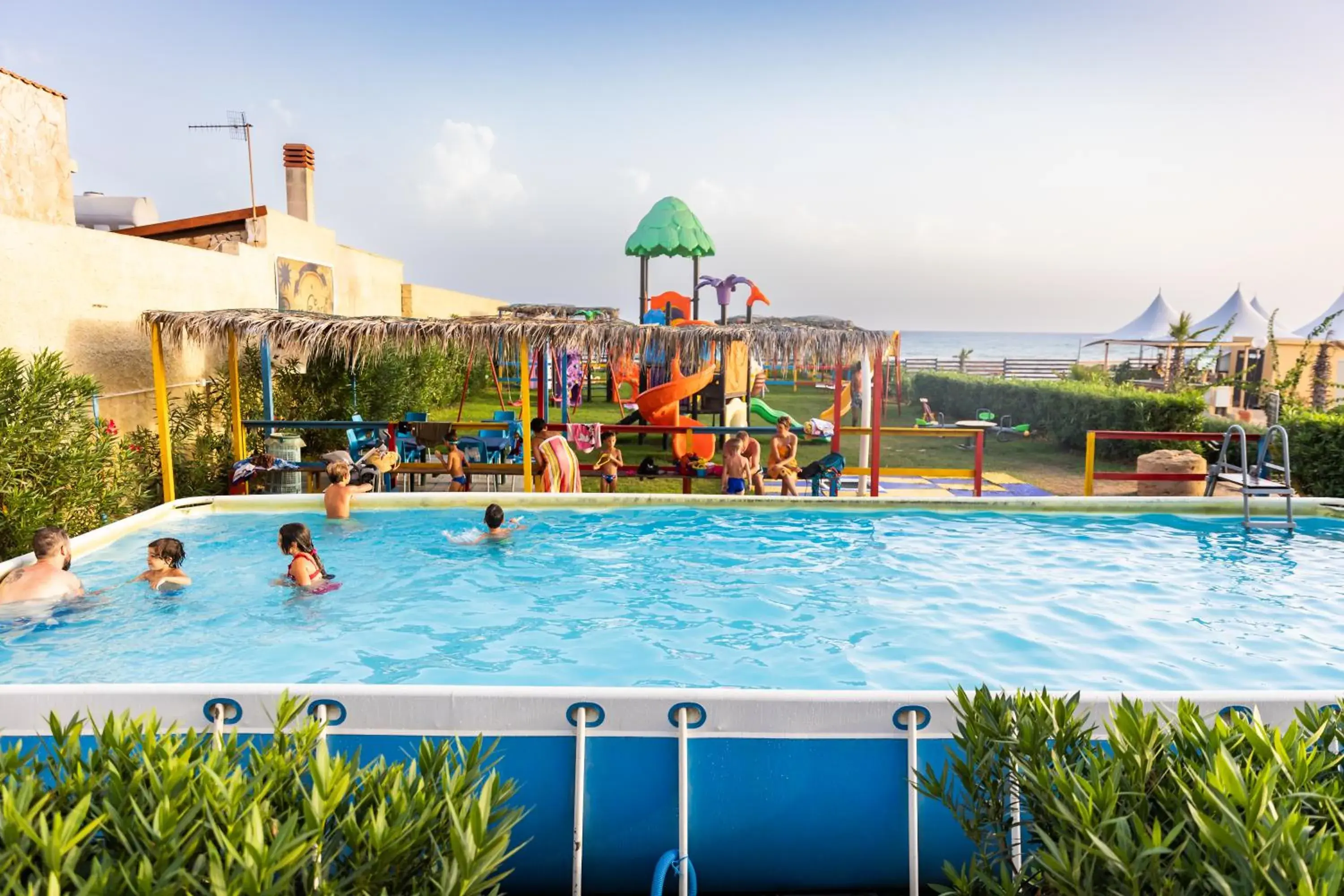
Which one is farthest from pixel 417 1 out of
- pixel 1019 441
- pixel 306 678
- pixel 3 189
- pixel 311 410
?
pixel 306 678

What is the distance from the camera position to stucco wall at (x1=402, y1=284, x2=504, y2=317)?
84.1 feet

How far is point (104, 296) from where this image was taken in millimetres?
10305

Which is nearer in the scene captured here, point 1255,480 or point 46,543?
point 46,543

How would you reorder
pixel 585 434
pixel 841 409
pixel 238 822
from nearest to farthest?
pixel 238 822
pixel 585 434
pixel 841 409

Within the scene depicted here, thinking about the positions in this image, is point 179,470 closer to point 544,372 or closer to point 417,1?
point 544,372

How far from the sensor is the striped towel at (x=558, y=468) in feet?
35.3

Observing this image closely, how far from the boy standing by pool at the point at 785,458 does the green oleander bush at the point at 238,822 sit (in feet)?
29.3

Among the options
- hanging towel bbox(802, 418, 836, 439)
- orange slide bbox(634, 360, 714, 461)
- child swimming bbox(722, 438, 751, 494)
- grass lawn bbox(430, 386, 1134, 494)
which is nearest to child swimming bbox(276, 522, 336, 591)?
child swimming bbox(722, 438, 751, 494)

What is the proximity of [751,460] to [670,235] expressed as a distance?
9.35 m

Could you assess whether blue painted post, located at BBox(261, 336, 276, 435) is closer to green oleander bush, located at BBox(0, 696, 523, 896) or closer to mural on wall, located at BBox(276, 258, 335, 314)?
mural on wall, located at BBox(276, 258, 335, 314)

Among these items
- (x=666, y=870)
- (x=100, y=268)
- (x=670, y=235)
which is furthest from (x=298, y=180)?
(x=666, y=870)

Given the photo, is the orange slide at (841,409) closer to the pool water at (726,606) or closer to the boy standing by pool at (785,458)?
the boy standing by pool at (785,458)

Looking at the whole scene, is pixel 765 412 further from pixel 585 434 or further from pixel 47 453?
pixel 47 453

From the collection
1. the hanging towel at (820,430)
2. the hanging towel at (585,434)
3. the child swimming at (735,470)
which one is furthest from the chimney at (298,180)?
the child swimming at (735,470)
